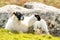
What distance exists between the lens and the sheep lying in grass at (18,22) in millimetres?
15188

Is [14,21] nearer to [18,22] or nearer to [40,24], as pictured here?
[18,22]

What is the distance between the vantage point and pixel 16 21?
1532 centimetres

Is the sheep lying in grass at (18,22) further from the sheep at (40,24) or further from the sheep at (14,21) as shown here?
the sheep at (40,24)

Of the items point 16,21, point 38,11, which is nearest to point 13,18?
point 16,21

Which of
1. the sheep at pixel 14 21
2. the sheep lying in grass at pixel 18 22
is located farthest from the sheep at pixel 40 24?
the sheep at pixel 14 21

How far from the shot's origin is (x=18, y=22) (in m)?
15.3

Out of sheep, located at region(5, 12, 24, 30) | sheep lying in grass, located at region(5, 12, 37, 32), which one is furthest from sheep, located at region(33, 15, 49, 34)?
sheep, located at region(5, 12, 24, 30)

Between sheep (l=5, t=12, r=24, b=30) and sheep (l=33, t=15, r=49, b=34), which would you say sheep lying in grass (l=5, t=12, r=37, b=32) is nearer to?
sheep (l=5, t=12, r=24, b=30)

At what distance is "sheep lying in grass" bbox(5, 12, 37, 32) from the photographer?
15188 millimetres

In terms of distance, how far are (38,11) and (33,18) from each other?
59.6 inches

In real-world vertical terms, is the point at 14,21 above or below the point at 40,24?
above

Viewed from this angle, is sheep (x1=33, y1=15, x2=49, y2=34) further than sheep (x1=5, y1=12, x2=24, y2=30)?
Yes

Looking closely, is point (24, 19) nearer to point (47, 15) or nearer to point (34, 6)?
point (47, 15)

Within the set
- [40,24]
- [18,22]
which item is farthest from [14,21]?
[40,24]
